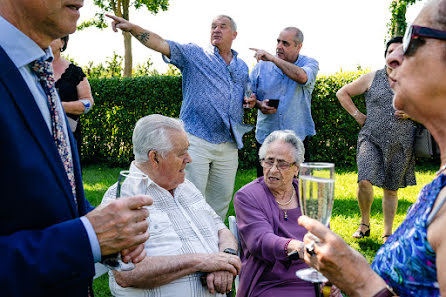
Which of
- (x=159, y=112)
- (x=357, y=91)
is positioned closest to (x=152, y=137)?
(x=357, y=91)

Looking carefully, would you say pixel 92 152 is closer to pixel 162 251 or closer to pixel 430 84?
pixel 162 251

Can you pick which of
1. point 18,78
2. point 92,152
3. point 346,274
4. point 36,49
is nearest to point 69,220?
point 18,78

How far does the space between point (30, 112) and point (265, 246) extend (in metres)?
1.90

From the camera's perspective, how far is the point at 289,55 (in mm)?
5117

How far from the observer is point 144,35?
4.29 metres

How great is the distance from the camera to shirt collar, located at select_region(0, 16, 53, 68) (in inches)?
51.7

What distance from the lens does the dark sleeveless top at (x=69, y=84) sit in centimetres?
412

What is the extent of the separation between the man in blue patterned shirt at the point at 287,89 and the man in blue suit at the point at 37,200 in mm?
3714

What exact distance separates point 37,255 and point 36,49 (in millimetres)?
668

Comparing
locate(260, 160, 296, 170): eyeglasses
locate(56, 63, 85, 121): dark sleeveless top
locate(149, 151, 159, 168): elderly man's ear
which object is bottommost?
locate(260, 160, 296, 170): eyeglasses

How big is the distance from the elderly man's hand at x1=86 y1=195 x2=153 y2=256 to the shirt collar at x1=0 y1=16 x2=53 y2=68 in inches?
21.1

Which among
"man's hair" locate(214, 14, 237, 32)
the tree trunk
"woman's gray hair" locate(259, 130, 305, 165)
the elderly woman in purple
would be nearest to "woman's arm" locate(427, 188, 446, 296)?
the elderly woman in purple

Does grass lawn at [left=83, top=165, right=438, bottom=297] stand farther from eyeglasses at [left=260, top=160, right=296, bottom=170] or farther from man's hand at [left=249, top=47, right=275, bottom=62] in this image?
man's hand at [left=249, top=47, right=275, bottom=62]

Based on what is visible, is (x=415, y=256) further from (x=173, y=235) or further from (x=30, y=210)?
(x=173, y=235)
